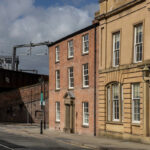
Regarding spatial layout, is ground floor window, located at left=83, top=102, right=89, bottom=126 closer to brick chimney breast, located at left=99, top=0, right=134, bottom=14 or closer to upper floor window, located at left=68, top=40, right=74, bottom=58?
upper floor window, located at left=68, top=40, right=74, bottom=58

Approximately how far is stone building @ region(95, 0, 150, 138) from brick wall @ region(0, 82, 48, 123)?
19541 millimetres

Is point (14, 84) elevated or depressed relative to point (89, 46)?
depressed

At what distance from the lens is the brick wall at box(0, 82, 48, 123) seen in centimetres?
5172

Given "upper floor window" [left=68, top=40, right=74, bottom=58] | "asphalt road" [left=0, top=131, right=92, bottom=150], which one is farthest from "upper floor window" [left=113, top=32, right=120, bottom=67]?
"upper floor window" [left=68, top=40, right=74, bottom=58]

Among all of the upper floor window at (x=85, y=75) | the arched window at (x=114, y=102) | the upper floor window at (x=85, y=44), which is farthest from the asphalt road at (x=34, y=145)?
the upper floor window at (x=85, y=44)

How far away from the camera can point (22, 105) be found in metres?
55.5

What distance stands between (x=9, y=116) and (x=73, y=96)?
2700 cm

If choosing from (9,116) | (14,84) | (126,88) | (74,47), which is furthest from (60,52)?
(14,84)

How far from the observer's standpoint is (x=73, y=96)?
112ft

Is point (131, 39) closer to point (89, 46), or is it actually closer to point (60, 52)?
point (89, 46)

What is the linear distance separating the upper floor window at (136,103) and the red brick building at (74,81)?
5.76m

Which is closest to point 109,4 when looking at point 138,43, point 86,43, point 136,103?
point 86,43

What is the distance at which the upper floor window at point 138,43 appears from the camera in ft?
81.5

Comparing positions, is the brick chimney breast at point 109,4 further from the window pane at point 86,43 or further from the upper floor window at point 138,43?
the window pane at point 86,43
